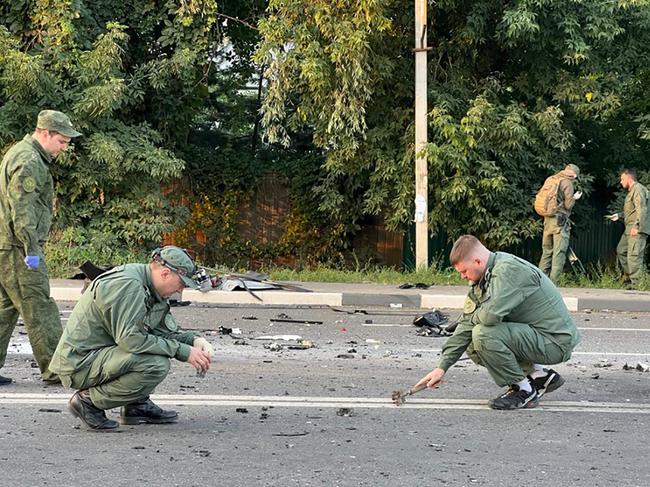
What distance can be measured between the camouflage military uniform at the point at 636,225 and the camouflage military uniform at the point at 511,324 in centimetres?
952

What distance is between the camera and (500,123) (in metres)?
15.8

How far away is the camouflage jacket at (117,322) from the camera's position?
5566mm

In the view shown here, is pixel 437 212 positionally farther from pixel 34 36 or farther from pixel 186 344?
pixel 186 344

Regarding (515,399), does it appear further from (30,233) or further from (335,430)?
(30,233)

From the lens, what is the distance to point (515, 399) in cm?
670

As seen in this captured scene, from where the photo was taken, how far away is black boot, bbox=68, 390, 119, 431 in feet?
19.2

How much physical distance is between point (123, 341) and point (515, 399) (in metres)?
2.70

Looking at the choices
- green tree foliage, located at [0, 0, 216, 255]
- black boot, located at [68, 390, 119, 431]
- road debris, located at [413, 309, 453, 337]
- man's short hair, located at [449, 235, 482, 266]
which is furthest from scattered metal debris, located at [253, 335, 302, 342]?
green tree foliage, located at [0, 0, 216, 255]

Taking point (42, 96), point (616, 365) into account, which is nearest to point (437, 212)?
point (42, 96)

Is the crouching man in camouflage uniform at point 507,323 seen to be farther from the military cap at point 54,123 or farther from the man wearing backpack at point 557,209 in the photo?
the man wearing backpack at point 557,209

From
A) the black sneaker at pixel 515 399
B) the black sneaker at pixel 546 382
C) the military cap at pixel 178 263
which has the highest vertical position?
the military cap at pixel 178 263

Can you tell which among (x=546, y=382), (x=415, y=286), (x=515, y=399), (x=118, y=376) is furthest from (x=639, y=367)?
(x=415, y=286)

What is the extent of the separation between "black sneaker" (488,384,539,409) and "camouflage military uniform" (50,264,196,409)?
2257 millimetres

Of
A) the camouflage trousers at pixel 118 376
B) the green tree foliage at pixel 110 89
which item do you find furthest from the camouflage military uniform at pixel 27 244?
the green tree foliage at pixel 110 89
